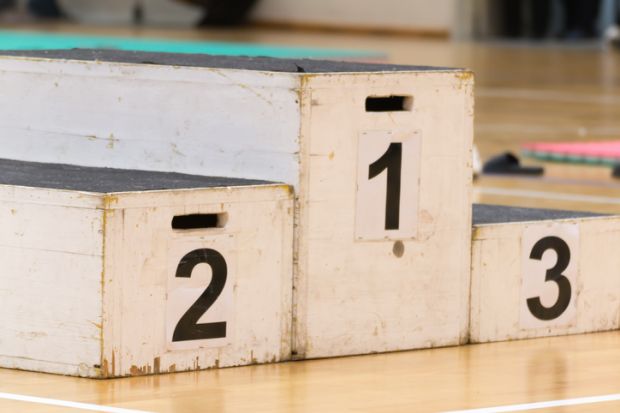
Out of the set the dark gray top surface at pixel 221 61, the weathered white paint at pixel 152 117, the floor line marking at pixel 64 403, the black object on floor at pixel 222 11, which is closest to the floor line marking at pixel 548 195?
the dark gray top surface at pixel 221 61

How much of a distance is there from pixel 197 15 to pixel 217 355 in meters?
17.9

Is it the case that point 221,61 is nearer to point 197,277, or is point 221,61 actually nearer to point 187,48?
point 197,277

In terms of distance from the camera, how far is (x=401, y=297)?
3.68 m

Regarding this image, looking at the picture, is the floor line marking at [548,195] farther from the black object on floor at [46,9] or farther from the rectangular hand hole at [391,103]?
the black object on floor at [46,9]

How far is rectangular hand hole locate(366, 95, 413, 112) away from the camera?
145 inches

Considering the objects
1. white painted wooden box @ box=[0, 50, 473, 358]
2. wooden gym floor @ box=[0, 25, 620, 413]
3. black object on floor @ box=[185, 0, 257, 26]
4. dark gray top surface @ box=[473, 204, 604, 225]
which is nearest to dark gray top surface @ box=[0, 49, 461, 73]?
white painted wooden box @ box=[0, 50, 473, 358]

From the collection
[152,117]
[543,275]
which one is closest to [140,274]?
[152,117]

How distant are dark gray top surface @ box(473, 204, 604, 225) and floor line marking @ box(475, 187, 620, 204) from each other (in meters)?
2.30

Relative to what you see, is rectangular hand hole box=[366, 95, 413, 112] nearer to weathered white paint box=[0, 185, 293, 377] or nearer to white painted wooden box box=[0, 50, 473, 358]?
white painted wooden box box=[0, 50, 473, 358]

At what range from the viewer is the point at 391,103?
3799 millimetres

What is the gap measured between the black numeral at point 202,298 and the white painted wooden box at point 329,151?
8.0 inches

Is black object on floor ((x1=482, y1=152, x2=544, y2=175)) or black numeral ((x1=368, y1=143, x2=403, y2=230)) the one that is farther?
black object on floor ((x1=482, y1=152, x2=544, y2=175))

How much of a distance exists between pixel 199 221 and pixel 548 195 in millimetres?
3320

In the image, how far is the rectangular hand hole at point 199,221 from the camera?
3.44 metres
